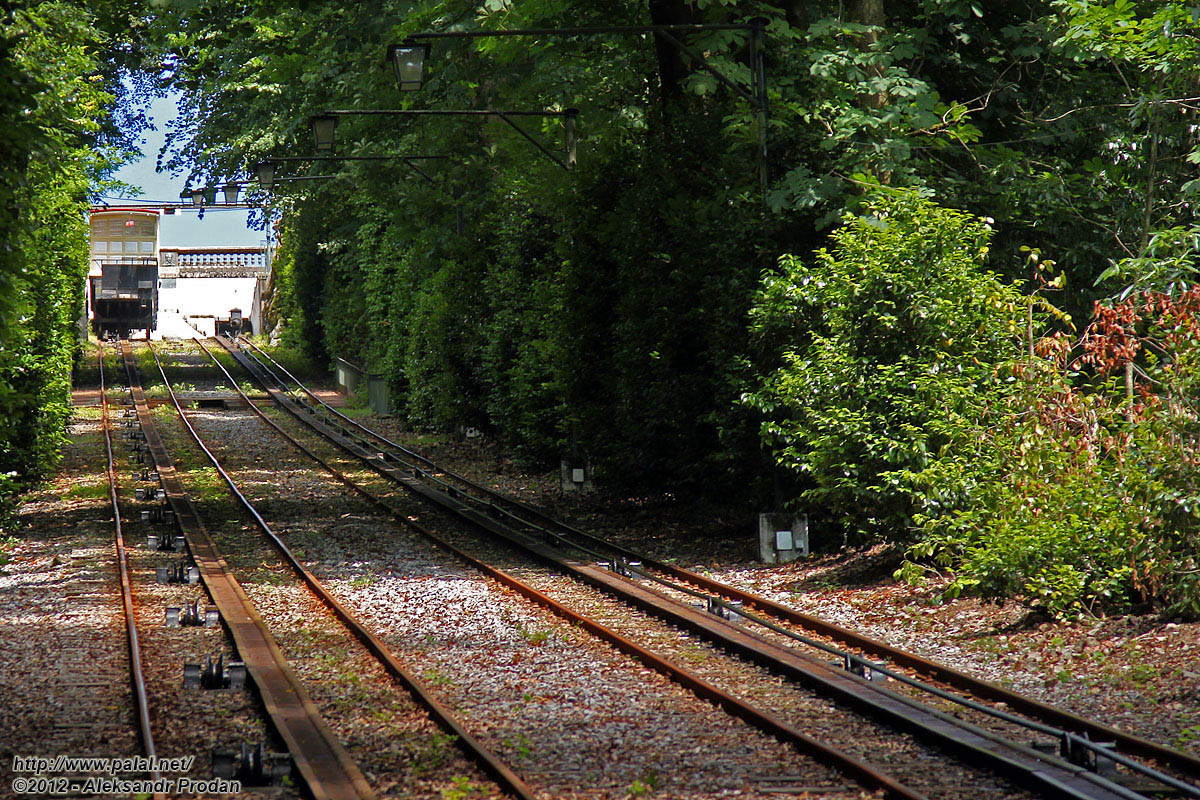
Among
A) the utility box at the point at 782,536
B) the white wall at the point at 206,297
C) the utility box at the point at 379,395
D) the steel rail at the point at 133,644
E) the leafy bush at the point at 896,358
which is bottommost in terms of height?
the steel rail at the point at 133,644

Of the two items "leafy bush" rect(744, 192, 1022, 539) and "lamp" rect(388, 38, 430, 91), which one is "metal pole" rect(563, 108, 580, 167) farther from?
"leafy bush" rect(744, 192, 1022, 539)

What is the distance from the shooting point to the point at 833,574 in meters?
13.6

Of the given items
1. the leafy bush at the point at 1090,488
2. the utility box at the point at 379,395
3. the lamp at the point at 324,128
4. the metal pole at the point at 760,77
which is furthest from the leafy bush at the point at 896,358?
the utility box at the point at 379,395

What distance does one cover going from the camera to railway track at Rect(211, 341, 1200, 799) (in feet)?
22.1

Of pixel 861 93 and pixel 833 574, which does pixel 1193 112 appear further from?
pixel 833 574

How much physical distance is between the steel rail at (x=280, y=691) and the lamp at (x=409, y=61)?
614 cm

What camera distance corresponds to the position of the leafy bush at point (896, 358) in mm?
12414

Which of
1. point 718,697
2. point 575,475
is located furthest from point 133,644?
point 575,475

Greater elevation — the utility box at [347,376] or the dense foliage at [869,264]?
the dense foliage at [869,264]

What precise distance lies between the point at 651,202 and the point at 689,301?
1.49 meters

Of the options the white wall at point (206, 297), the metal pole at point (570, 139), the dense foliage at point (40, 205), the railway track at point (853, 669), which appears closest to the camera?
the railway track at point (853, 669)

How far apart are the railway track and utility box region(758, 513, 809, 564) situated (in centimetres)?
115

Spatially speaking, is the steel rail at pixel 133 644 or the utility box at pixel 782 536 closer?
the steel rail at pixel 133 644

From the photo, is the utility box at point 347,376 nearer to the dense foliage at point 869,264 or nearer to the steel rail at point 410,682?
the dense foliage at point 869,264
